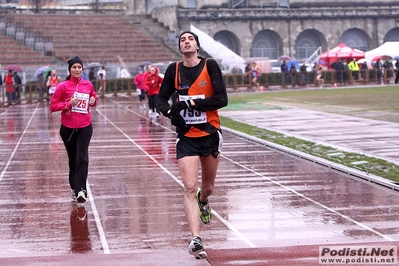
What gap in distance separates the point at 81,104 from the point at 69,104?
0.19m

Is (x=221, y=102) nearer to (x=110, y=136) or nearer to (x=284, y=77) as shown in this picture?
(x=110, y=136)

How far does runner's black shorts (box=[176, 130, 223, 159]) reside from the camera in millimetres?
8680

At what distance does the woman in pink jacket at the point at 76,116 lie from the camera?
452 inches

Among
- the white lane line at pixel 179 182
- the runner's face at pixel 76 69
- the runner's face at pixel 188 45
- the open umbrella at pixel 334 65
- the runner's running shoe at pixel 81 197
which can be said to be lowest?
the white lane line at pixel 179 182

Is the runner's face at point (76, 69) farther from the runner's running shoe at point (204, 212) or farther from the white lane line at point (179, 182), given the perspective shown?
the runner's running shoe at point (204, 212)

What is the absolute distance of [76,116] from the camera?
11.6 m

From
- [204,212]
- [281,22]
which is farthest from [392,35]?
[204,212]

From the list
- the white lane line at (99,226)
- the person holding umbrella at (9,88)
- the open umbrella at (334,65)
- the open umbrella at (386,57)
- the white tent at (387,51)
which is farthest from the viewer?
the white tent at (387,51)

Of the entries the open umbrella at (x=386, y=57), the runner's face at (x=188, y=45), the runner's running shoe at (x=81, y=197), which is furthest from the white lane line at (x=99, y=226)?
the open umbrella at (x=386, y=57)

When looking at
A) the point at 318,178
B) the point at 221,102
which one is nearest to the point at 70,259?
the point at 221,102

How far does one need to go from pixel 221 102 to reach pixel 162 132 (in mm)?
13964

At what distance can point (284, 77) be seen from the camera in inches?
2105

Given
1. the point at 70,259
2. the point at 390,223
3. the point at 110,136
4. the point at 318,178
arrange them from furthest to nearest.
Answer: the point at 110,136 < the point at 318,178 < the point at 390,223 < the point at 70,259

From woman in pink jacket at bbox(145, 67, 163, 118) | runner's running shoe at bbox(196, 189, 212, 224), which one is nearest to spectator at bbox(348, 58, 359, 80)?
woman in pink jacket at bbox(145, 67, 163, 118)
